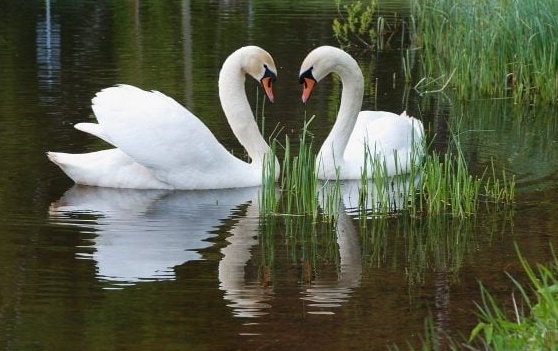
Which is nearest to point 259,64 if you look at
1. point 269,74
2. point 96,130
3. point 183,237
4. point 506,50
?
point 269,74

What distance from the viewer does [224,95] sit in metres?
9.89

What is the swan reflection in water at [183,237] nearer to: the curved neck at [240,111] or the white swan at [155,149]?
the white swan at [155,149]

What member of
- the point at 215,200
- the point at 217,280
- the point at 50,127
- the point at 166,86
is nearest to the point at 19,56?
the point at 166,86

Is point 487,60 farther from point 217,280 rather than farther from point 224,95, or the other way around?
point 217,280

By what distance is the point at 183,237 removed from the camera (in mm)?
7941

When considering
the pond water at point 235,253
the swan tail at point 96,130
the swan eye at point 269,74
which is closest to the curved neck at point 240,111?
the swan eye at point 269,74

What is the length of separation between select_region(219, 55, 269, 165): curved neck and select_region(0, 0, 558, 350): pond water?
64cm

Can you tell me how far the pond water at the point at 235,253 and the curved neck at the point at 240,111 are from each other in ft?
2.11

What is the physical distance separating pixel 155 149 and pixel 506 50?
570 cm

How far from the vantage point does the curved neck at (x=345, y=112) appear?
9883 mm

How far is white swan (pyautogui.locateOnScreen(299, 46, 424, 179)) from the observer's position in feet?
32.4

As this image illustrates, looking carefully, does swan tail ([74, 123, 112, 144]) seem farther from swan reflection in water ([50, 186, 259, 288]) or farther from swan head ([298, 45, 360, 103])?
swan head ([298, 45, 360, 103])

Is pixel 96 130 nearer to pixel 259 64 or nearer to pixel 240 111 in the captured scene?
pixel 240 111

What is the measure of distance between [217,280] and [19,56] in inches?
430
